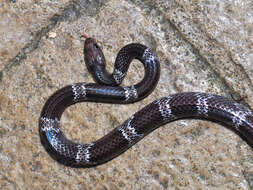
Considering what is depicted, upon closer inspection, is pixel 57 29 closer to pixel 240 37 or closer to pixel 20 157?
pixel 20 157

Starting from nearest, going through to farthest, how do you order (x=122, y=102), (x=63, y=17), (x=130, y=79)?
1. (x=122, y=102)
2. (x=130, y=79)
3. (x=63, y=17)

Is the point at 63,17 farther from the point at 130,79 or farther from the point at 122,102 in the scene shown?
the point at 122,102

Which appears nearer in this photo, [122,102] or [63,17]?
[122,102]

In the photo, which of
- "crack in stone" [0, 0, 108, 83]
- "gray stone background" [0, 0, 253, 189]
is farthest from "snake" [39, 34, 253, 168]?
"crack in stone" [0, 0, 108, 83]

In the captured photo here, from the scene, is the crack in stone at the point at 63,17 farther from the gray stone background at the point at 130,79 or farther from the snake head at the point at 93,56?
the snake head at the point at 93,56

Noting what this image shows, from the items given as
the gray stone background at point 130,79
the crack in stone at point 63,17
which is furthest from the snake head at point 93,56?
the crack in stone at point 63,17

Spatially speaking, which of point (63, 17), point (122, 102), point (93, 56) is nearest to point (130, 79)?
point (122, 102)

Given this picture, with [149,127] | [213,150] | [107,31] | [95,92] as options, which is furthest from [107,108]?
[213,150]
